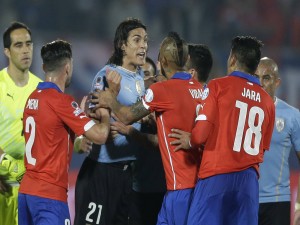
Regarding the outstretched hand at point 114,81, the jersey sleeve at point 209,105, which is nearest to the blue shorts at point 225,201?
the jersey sleeve at point 209,105

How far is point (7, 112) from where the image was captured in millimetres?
7566

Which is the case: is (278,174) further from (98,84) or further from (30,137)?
(30,137)

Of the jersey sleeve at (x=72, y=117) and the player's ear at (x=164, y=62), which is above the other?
the player's ear at (x=164, y=62)

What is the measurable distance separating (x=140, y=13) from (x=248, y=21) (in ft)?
9.00

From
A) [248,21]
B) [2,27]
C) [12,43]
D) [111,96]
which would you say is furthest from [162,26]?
[111,96]

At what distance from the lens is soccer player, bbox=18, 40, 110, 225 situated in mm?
6262

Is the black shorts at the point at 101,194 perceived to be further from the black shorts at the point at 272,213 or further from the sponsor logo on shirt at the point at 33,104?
the black shorts at the point at 272,213

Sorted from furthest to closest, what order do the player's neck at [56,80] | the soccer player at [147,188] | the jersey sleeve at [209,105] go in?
the soccer player at [147,188] → the player's neck at [56,80] → the jersey sleeve at [209,105]

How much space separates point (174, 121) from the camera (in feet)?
20.9

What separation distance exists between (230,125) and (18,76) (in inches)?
104

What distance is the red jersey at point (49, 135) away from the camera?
6.26m

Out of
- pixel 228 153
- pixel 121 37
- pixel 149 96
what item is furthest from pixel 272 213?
pixel 121 37

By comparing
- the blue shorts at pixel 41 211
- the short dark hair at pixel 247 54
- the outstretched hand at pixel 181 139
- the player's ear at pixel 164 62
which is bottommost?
the blue shorts at pixel 41 211

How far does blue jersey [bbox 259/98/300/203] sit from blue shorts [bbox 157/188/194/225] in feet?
4.48
